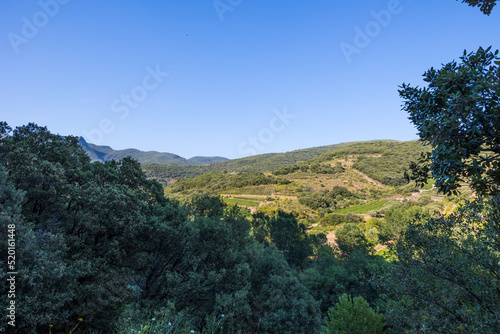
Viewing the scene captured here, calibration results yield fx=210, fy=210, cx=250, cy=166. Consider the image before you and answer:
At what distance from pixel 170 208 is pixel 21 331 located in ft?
29.5

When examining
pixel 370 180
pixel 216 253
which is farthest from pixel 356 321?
pixel 370 180

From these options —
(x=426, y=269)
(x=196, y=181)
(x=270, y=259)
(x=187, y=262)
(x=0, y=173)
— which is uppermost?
(x=196, y=181)

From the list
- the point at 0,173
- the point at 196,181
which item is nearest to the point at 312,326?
the point at 0,173

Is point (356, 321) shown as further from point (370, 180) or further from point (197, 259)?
point (370, 180)

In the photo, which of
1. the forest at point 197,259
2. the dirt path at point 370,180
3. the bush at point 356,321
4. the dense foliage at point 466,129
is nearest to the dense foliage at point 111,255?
the forest at point 197,259

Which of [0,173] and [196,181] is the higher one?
[196,181]

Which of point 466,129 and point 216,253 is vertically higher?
point 466,129

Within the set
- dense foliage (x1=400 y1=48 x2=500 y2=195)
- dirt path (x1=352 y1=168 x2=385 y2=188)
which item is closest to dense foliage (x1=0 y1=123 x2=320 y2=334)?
dense foliage (x1=400 y1=48 x2=500 y2=195)

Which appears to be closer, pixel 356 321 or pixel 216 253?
pixel 356 321

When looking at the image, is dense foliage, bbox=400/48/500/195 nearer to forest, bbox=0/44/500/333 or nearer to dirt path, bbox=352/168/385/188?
forest, bbox=0/44/500/333

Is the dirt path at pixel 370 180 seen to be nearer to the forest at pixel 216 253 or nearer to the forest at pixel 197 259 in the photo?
the forest at pixel 216 253

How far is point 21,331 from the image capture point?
6676 millimetres

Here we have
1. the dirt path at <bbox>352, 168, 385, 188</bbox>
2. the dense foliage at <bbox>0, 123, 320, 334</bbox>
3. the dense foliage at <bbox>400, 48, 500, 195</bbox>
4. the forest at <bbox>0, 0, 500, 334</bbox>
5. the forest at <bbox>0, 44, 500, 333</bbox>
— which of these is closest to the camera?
the dense foliage at <bbox>400, 48, 500, 195</bbox>

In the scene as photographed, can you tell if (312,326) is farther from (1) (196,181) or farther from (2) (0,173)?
(1) (196,181)
